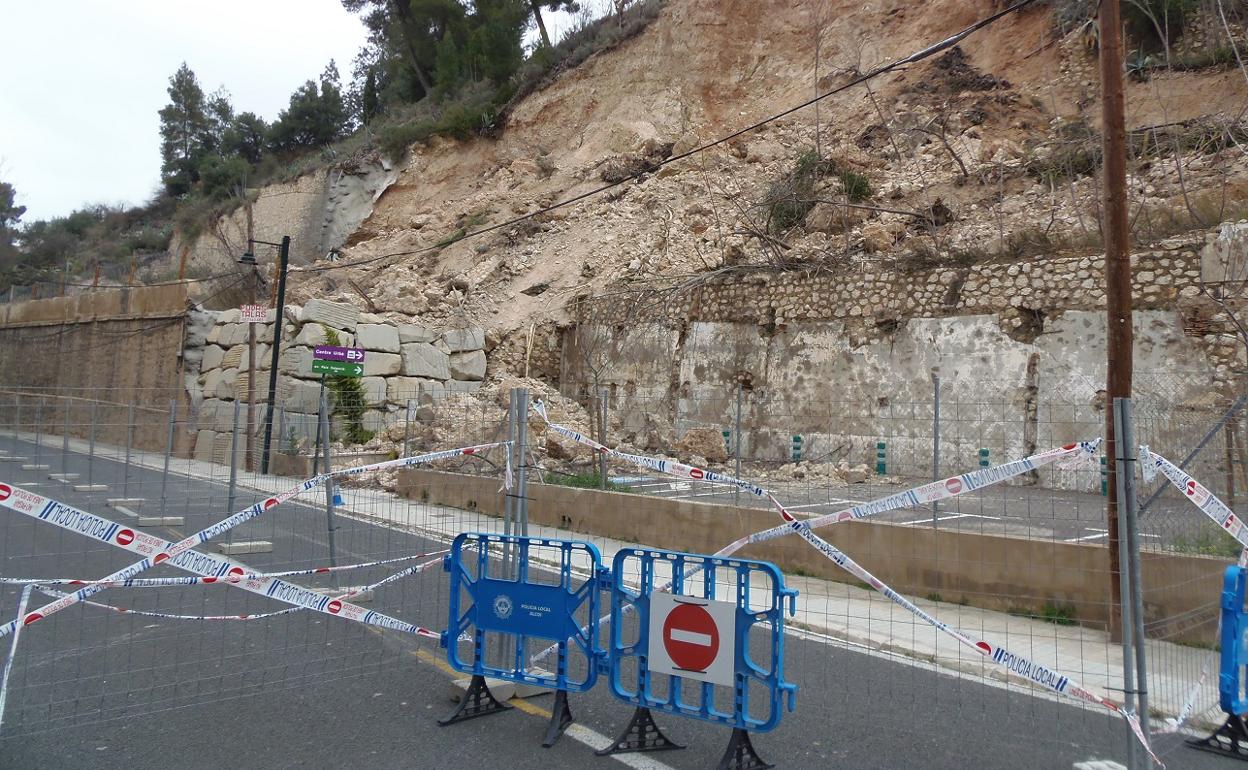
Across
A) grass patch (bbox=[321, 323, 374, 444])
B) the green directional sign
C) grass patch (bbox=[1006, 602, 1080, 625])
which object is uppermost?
the green directional sign

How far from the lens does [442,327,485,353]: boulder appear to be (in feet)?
83.1

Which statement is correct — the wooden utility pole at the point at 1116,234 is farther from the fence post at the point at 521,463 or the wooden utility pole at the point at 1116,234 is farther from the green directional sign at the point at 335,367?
the green directional sign at the point at 335,367

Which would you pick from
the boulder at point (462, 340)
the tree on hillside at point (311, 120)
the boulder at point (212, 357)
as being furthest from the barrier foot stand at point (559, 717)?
the tree on hillside at point (311, 120)

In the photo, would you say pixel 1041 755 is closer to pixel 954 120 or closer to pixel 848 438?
pixel 848 438

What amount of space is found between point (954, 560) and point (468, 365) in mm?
18132

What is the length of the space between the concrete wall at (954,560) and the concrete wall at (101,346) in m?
16.2

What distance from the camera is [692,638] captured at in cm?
481

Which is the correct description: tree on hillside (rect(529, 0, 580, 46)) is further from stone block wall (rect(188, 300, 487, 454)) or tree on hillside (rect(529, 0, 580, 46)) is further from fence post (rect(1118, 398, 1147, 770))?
fence post (rect(1118, 398, 1147, 770))

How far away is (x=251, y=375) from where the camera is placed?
22.7 m

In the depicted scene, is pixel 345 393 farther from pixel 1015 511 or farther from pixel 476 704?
pixel 476 704

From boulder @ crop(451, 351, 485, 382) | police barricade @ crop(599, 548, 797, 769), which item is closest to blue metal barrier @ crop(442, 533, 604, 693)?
police barricade @ crop(599, 548, 797, 769)

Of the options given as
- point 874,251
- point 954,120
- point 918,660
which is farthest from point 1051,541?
point 954,120

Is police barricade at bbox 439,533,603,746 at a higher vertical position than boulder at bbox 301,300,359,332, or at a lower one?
lower

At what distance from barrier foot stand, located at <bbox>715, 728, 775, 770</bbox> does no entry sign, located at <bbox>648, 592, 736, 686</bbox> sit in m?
0.28
